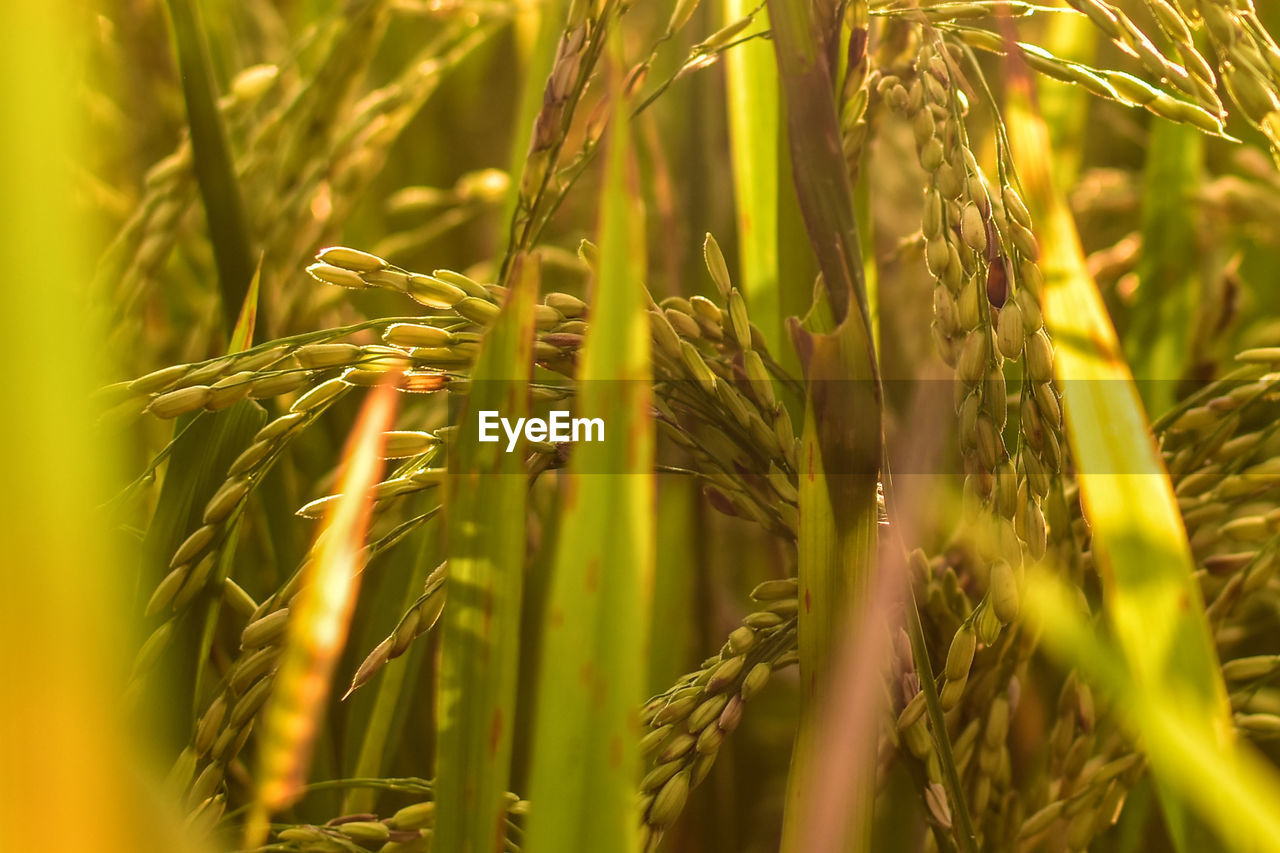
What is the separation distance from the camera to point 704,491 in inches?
19.8

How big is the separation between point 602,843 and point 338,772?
1.41 ft

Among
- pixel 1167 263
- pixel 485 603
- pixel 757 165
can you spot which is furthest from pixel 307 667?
pixel 1167 263

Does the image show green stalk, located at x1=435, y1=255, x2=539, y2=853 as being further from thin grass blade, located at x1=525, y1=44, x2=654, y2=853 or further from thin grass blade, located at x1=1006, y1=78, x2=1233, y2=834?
thin grass blade, located at x1=1006, y1=78, x2=1233, y2=834

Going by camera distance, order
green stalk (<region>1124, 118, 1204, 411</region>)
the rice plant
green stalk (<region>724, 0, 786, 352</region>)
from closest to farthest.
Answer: the rice plant < green stalk (<region>724, 0, 786, 352</region>) < green stalk (<region>1124, 118, 1204, 411</region>)

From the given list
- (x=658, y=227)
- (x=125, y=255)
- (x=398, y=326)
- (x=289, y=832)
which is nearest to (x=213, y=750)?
(x=289, y=832)

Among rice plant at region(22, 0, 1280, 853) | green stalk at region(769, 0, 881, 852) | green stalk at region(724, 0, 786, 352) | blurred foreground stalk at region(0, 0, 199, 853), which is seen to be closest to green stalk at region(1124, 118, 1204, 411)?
rice plant at region(22, 0, 1280, 853)

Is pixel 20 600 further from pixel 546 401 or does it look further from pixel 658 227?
pixel 658 227

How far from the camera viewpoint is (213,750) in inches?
16.7

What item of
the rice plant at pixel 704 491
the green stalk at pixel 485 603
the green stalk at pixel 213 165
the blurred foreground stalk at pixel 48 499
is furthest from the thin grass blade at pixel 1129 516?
the green stalk at pixel 213 165

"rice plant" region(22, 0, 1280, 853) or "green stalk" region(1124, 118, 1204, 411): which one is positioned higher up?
"green stalk" region(1124, 118, 1204, 411)

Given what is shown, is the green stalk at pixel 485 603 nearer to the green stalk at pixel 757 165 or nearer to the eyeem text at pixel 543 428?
the eyeem text at pixel 543 428

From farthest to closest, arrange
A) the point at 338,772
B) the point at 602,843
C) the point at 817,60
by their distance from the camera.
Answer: the point at 338,772 → the point at 817,60 → the point at 602,843

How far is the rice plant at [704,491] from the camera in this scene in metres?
0.31

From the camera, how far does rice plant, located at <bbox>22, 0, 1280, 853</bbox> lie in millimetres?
306
